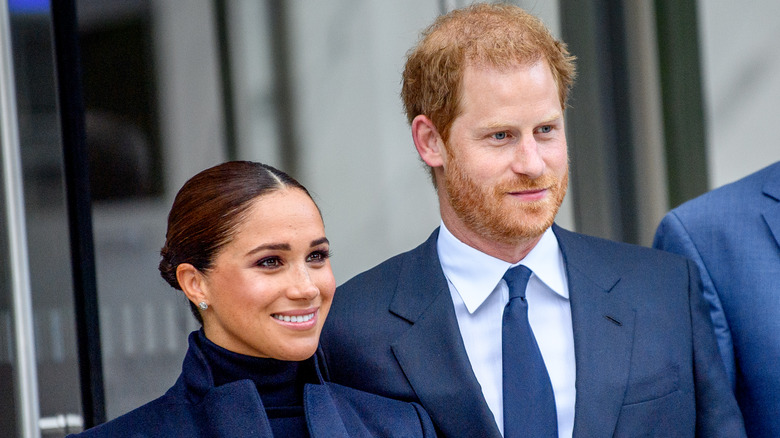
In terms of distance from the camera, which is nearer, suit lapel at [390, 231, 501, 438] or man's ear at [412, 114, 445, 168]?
suit lapel at [390, 231, 501, 438]

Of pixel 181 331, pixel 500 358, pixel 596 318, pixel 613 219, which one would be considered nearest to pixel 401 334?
pixel 500 358

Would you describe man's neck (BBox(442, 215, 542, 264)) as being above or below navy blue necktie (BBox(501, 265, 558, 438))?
above

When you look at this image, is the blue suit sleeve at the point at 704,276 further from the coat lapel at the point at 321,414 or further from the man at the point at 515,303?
the coat lapel at the point at 321,414

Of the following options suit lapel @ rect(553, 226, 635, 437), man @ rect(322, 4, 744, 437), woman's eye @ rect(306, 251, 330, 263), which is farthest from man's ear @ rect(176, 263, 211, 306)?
suit lapel @ rect(553, 226, 635, 437)

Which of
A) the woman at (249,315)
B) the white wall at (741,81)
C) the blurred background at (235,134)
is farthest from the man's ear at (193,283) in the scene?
the white wall at (741,81)

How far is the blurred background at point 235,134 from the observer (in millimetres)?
3139

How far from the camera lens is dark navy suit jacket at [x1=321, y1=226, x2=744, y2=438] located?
222cm

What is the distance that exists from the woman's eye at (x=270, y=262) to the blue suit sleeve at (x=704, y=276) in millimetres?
1108

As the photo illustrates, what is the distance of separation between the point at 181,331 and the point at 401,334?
138 centimetres

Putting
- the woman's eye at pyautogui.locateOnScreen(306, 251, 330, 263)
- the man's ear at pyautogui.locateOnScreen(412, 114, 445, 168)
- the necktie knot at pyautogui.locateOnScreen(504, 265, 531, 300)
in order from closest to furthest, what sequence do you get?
the woman's eye at pyautogui.locateOnScreen(306, 251, 330, 263) → the necktie knot at pyautogui.locateOnScreen(504, 265, 531, 300) → the man's ear at pyautogui.locateOnScreen(412, 114, 445, 168)

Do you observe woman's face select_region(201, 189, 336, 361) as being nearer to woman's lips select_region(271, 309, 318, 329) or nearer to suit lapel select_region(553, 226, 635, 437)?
woman's lips select_region(271, 309, 318, 329)

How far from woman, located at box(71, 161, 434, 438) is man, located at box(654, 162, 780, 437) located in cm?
86

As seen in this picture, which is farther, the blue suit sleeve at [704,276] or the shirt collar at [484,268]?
the blue suit sleeve at [704,276]

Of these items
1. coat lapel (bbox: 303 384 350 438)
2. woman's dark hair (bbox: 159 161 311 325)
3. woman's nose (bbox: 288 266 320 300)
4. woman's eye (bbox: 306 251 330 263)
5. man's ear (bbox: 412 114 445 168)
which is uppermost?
man's ear (bbox: 412 114 445 168)
